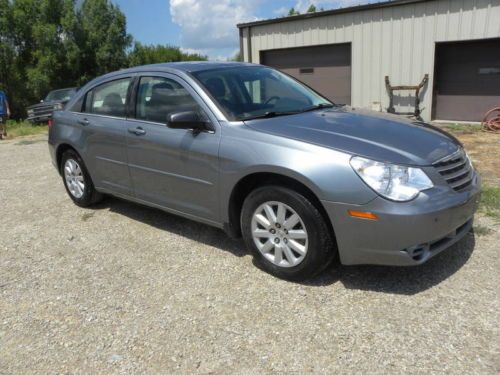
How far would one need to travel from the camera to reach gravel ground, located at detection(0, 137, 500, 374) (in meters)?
2.66

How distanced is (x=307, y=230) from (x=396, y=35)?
9.51m

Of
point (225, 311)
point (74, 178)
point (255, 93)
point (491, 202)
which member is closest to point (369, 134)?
point (255, 93)

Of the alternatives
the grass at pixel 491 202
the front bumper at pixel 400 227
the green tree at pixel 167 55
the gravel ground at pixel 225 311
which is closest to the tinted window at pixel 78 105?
the gravel ground at pixel 225 311

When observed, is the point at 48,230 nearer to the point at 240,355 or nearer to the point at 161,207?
the point at 161,207

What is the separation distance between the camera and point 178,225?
4.88 meters

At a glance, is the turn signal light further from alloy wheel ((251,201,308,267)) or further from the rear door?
the rear door

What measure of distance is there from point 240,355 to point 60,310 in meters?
1.49

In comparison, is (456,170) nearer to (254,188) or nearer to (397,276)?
(397,276)

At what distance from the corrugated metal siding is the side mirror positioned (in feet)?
29.0

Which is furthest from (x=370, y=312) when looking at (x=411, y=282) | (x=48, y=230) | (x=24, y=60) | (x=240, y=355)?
(x=24, y=60)

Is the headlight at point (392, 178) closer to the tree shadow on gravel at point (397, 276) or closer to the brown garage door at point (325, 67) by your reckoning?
the tree shadow on gravel at point (397, 276)

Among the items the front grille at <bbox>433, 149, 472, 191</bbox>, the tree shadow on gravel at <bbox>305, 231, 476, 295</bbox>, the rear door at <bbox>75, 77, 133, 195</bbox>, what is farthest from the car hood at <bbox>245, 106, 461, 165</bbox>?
the rear door at <bbox>75, 77, 133, 195</bbox>

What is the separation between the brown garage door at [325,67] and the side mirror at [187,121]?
9.33 m

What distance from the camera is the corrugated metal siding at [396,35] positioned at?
10.2 m
